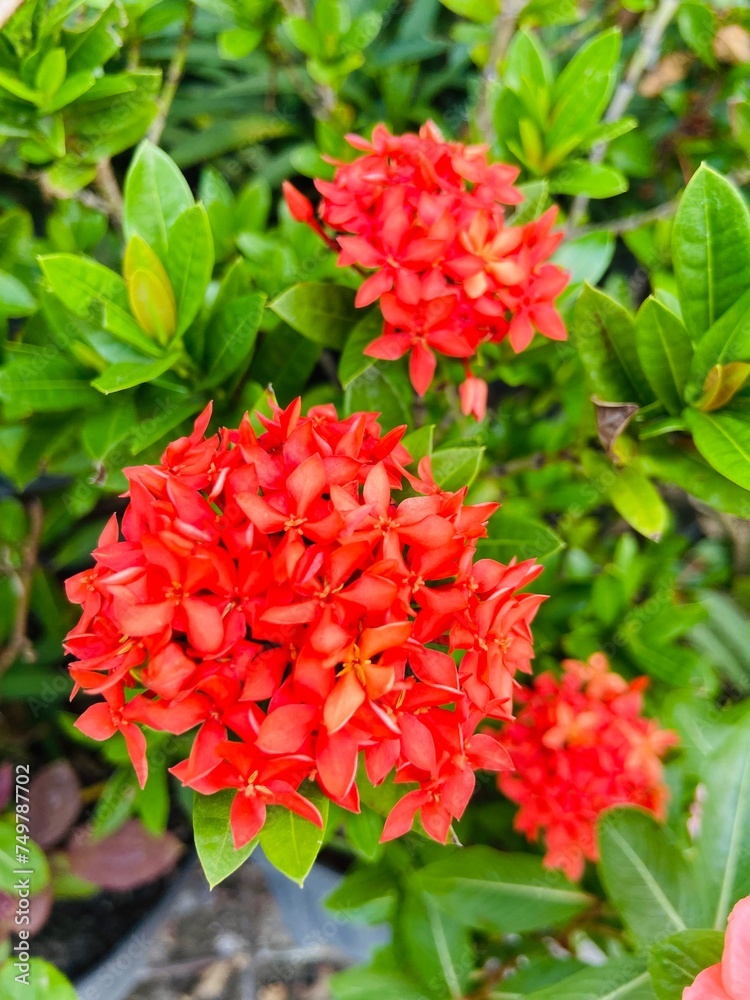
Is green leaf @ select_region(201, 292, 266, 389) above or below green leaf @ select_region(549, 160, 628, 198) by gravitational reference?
below

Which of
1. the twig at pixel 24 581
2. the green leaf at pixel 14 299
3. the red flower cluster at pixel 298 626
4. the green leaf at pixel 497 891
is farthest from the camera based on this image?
the twig at pixel 24 581

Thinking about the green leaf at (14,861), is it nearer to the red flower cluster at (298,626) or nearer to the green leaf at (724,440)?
the red flower cluster at (298,626)

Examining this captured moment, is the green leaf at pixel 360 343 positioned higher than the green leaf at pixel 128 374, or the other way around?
the green leaf at pixel 360 343

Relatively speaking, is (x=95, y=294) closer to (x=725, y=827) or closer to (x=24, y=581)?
(x=24, y=581)

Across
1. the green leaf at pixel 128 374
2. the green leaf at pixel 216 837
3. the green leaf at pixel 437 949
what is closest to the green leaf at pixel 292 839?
the green leaf at pixel 216 837

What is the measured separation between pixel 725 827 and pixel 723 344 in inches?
20.8

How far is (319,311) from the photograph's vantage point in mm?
761

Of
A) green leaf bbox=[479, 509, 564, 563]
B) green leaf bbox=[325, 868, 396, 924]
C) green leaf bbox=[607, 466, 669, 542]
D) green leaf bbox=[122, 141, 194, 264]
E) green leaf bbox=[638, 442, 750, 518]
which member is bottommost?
green leaf bbox=[325, 868, 396, 924]

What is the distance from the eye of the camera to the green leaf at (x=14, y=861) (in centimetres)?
88

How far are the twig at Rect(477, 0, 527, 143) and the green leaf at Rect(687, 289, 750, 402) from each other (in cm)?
46


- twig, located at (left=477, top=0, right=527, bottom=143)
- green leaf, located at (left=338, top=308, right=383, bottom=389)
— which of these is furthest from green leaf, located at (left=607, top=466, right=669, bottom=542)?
twig, located at (left=477, top=0, right=527, bottom=143)

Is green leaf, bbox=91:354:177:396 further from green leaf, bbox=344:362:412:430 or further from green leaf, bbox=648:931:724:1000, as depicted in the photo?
green leaf, bbox=648:931:724:1000

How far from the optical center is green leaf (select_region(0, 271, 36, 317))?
0.83 meters

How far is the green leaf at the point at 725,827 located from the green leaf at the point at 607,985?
0.37 feet
